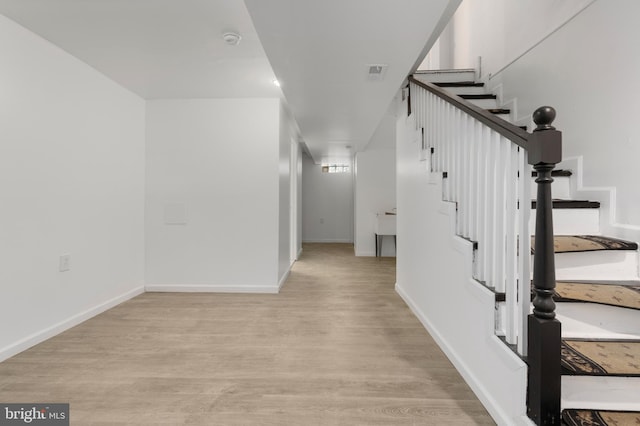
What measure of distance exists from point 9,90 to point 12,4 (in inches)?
21.8

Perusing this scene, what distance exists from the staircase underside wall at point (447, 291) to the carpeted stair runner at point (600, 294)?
386mm

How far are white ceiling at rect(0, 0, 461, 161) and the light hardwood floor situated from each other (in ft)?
7.00

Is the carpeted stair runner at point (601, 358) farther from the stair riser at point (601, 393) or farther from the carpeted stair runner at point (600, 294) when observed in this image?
the carpeted stair runner at point (600, 294)

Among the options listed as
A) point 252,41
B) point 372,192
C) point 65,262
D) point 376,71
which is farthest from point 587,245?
point 372,192

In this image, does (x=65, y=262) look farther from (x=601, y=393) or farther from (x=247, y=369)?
(x=601, y=393)

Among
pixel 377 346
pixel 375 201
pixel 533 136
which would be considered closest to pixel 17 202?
pixel 377 346

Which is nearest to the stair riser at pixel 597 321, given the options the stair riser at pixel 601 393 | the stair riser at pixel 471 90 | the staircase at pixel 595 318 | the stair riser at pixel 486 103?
the staircase at pixel 595 318

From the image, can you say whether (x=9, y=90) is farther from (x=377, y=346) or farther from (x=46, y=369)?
(x=377, y=346)

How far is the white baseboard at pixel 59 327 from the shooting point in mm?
2098

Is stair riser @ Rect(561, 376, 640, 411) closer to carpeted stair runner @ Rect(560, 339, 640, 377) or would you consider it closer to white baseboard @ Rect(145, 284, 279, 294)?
carpeted stair runner @ Rect(560, 339, 640, 377)

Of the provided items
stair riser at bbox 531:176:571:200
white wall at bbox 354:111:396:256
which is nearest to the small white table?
white wall at bbox 354:111:396:256

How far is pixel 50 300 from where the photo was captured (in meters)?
2.41

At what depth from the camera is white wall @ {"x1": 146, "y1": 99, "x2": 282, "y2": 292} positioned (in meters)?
3.65

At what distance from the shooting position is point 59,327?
2477 mm
